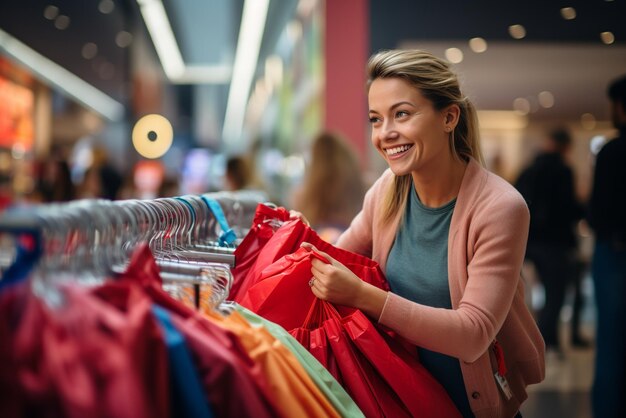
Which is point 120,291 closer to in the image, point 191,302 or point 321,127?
point 191,302

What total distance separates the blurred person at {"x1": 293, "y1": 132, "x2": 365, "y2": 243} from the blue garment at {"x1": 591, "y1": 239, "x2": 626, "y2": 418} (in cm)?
139

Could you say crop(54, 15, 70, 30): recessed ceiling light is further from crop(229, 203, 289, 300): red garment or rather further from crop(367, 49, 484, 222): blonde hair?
crop(367, 49, 484, 222): blonde hair

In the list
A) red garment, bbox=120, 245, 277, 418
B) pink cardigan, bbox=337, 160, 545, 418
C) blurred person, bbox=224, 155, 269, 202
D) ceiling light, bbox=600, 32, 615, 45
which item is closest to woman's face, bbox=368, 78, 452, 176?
pink cardigan, bbox=337, 160, 545, 418

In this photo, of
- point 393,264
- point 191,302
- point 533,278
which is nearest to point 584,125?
point 533,278

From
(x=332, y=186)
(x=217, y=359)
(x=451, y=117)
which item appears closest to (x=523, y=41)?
(x=332, y=186)

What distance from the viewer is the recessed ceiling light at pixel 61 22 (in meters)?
9.65

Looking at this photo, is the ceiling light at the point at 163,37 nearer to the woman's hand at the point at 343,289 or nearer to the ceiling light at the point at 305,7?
the ceiling light at the point at 305,7

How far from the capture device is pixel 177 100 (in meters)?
24.2

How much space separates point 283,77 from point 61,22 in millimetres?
3208

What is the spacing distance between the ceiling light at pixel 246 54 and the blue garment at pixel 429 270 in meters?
7.70

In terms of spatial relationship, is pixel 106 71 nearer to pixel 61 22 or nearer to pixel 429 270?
pixel 61 22

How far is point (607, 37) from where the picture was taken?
498 cm

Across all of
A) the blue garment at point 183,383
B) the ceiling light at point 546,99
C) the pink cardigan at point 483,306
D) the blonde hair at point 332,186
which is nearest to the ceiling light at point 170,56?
the ceiling light at point 546,99

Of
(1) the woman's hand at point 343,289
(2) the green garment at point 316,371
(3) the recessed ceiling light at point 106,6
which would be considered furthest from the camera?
(3) the recessed ceiling light at point 106,6
